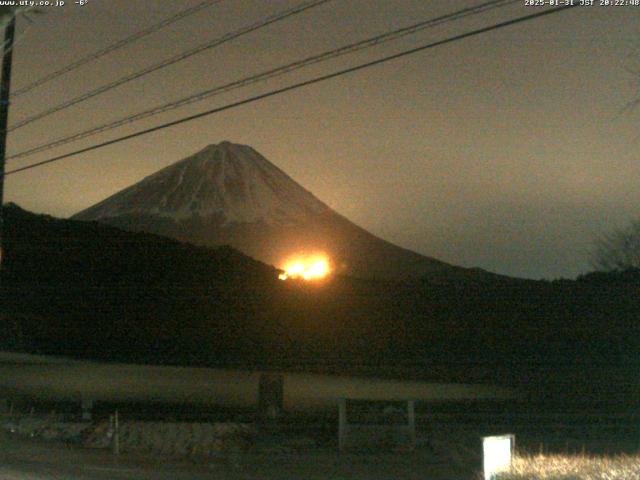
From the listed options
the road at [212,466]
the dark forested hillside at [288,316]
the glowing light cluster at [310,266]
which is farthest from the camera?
the glowing light cluster at [310,266]

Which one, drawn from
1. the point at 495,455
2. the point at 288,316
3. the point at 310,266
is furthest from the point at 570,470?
the point at 310,266

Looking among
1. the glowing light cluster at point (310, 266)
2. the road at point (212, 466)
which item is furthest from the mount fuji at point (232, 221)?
the road at point (212, 466)

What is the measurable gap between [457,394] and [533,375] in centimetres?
242

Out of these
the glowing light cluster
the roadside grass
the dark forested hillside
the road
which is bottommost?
the road

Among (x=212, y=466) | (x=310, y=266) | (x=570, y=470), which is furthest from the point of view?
A: (x=310, y=266)

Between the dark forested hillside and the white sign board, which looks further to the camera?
the dark forested hillside

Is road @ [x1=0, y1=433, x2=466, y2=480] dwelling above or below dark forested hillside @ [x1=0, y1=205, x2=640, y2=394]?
below

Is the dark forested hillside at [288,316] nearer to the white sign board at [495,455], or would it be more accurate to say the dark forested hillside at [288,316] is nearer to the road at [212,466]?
the road at [212,466]

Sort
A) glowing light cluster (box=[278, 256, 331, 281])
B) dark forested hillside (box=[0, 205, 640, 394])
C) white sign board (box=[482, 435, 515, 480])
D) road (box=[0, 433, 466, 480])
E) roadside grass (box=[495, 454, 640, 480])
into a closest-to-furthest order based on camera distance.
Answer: roadside grass (box=[495, 454, 640, 480]) → white sign board (box=[482, 435, 515, 480]) → road (box=[0, 433, 466, 480]) → dark forested hillside (box=[0, 205, 640, 394]) → glowing light cluster (box=[278, 256, 331, 281])

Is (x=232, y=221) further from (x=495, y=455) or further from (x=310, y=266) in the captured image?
(x=495, y=455)

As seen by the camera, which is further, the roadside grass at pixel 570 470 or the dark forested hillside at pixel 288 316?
the dark forested hillside at pixel 288 316

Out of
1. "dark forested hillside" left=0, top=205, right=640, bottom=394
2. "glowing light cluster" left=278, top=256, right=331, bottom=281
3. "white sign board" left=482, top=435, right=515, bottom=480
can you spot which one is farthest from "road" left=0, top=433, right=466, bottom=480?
"glowing light cluster" left=278, top=256, right=331, bottom=281

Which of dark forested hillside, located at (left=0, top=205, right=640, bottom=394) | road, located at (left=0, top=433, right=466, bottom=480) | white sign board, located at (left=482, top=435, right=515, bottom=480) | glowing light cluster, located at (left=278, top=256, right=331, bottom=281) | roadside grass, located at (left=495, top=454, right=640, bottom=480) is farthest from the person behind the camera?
glowing light cluster, located at (left=278, top=256, right=331, bottom=281)

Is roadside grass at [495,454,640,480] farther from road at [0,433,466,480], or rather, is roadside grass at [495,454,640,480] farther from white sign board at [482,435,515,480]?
road at [0,433,466,480]
